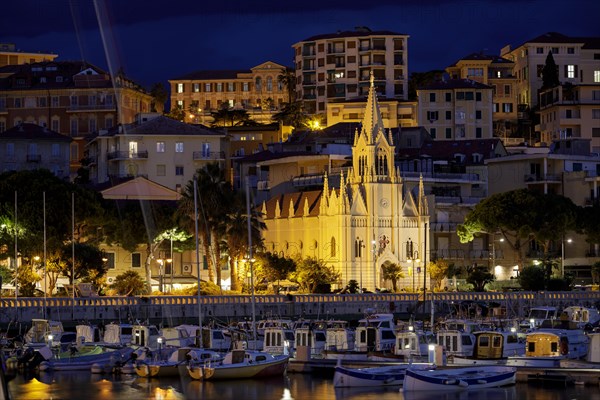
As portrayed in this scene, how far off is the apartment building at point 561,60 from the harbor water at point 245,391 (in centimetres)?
11410

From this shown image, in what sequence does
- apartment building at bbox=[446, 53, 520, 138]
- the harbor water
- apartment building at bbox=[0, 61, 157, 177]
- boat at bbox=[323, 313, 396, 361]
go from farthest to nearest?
apartment building at bbox=[446, 53, 520, 138], apartment building at bbox=[0, 61, 157, 177], boat at bbox=[323, 313, 396, 361], the harbor water

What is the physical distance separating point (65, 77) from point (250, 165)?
35748 millimetres

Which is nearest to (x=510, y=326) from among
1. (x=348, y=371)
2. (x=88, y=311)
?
(x=348, y=371)

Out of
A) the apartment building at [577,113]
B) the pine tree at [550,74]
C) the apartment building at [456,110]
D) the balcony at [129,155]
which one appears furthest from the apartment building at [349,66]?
the balcony at [129,155]

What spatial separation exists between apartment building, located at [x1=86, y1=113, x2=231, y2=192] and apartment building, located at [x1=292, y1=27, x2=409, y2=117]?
35.6 meters

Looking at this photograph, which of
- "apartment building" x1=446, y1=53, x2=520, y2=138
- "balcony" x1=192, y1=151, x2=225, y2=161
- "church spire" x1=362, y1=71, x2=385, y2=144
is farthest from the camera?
"apartment building" x1=446, y1=53, x2=520, y2=138

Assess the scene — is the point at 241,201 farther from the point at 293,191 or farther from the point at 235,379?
the point at 235,379

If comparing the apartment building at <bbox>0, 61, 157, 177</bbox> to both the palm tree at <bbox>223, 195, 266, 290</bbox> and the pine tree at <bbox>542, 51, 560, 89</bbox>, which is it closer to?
the pine tree at <bbox>542, 51, 560, 89</bbox>

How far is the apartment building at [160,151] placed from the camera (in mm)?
137125

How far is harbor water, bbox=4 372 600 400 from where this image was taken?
5906 cm

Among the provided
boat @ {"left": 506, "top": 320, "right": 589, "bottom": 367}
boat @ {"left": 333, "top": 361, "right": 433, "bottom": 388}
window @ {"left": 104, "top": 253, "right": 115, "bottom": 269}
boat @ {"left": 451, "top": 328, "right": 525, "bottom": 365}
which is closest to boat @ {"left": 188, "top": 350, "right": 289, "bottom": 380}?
boat @ {"left": 333, "top": 361, "right": 433, "bottom": 388}

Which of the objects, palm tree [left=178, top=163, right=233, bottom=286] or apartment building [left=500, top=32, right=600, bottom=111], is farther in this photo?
apartment building [left=500, top=32, right=600, bottom=111]

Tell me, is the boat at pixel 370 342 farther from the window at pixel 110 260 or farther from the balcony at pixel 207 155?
the balcony at pixel 207 155

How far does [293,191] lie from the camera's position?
12331 cm
